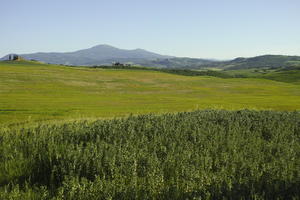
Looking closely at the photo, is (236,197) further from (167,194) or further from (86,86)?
(86,86)

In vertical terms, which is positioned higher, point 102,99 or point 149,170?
point 149,170

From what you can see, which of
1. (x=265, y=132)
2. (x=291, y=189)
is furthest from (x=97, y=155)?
(x=265, y=132)

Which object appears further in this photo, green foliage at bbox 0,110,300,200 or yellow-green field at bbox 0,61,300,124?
yellow-green field at bbox 0,61,300,124

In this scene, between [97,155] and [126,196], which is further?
[97,155]

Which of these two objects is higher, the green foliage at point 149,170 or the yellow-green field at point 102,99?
the green foliage at point 149,170

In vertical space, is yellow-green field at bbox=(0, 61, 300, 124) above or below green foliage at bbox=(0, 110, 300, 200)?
below

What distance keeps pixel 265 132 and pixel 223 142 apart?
11.2ft

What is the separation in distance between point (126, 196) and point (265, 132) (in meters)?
8.55

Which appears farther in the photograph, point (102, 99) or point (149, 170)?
point (102, 99)

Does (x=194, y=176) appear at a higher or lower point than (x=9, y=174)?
higher

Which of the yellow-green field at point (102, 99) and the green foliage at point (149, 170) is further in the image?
the yellow-green field at point (102, 99)

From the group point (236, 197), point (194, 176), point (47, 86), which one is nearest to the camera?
point (236, 197)

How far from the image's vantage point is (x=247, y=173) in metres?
7.44

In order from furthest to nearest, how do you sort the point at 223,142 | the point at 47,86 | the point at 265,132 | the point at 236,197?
1. the point at 47,86
2. the point at 265,132
3. the point at 223,142
4. the point at 236,197
